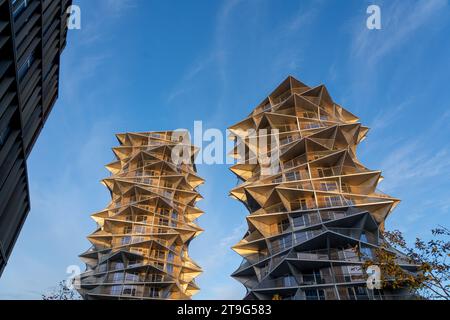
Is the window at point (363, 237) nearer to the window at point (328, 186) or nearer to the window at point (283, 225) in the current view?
the window at point (328, 186)

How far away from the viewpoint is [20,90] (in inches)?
785

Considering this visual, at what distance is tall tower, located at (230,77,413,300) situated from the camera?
83.8 ft

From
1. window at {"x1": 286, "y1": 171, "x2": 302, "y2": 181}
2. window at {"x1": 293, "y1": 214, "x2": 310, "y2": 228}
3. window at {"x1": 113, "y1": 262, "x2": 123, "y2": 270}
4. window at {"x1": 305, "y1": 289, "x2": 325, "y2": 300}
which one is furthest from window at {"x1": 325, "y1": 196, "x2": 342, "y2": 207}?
window at {"x1": 113, "y1": 262, "x2": 123, "y2": 270}

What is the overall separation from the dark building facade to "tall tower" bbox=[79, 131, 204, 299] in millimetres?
17832

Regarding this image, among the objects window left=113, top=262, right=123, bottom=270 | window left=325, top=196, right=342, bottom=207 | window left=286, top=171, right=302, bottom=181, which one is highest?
window left=286, top=171, right=302, bottom=181

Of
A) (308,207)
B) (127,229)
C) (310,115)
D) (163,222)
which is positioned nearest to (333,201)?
(308,207)

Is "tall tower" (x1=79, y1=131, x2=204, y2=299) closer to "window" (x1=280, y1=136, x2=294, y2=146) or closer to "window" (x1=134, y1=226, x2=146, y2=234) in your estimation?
"window" (x1=134, y1=226, x2=146, y2=234)

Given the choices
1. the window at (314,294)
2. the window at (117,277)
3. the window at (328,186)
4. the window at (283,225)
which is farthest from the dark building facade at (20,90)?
the window at (328,186)

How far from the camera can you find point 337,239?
26.1 meters

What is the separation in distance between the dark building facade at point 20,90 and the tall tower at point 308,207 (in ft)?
68.4

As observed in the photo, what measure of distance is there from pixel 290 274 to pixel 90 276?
2764 cm

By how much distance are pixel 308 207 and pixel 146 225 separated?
25611 mm
